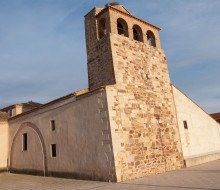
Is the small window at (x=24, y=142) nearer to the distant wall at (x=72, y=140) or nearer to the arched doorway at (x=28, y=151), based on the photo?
the arched doorway at (x=28, y=151)

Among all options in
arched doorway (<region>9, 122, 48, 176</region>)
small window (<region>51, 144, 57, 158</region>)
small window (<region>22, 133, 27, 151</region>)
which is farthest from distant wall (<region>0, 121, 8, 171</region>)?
small window (<region>51, 144, 57, 158</region>)

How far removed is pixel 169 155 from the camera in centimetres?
1188

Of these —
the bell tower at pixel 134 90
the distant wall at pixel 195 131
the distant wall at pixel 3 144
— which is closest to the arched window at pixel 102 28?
the bell tower at pixel 134 90

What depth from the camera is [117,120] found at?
9.83 m

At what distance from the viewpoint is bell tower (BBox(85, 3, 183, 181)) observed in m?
9.94

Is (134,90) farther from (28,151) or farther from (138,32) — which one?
(28,151)

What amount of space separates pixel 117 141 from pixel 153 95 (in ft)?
12.4

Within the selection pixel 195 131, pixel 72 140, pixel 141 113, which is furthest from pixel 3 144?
pixel 195 131

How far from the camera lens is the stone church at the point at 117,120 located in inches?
387

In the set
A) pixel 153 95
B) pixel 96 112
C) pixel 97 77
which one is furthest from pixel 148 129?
pixel 97 77

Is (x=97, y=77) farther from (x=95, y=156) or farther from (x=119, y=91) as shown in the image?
(x=95, y=156)

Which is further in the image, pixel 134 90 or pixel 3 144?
pixel 3 144

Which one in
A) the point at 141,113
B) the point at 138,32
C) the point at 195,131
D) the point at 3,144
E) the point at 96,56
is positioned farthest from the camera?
the point at 3,144

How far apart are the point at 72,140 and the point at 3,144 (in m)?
8.08
